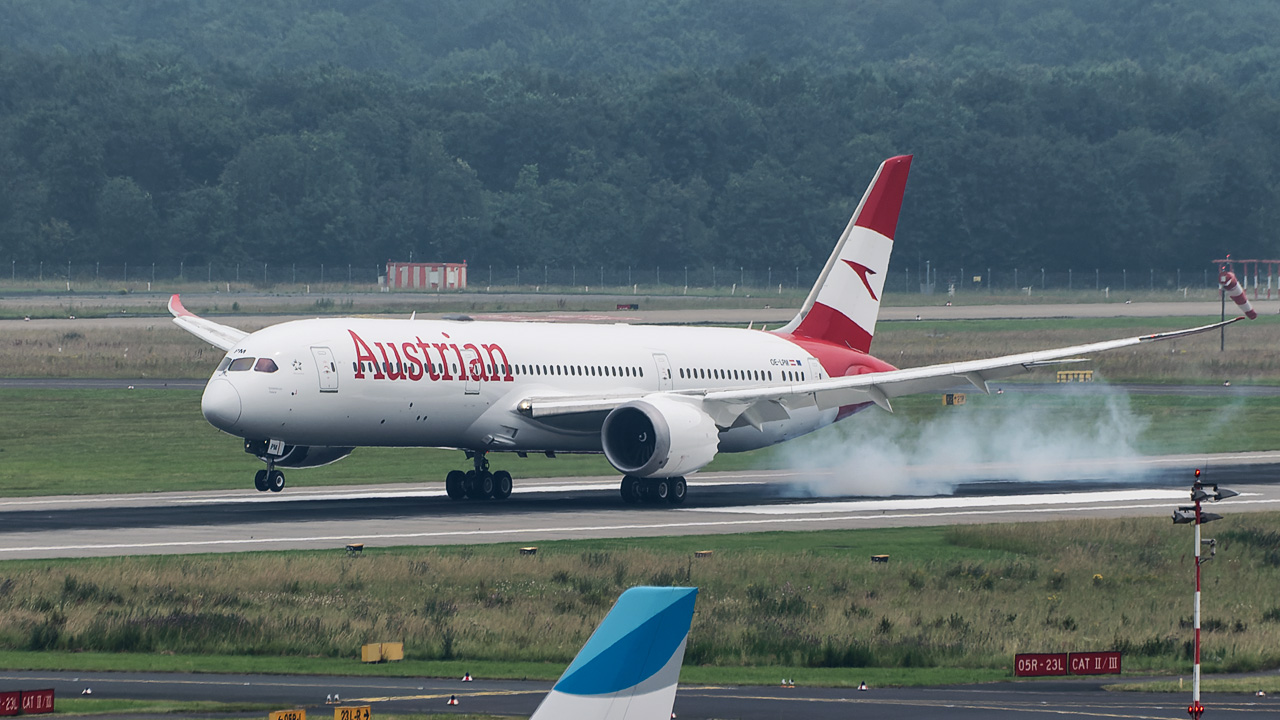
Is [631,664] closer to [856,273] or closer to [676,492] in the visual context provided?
[676,492]

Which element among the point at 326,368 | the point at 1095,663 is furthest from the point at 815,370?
the point at 1095,663

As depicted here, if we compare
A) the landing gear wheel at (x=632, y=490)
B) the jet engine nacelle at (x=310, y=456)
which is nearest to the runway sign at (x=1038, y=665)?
the landing gear wheel at (x=632, y=490)

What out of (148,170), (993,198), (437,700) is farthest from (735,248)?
(437,700)

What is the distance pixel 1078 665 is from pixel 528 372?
80.6 feet

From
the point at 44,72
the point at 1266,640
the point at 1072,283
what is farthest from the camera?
the point at 44,72

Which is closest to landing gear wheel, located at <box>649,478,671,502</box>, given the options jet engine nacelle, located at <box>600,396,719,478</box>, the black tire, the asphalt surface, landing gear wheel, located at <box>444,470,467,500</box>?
the asphalt surface

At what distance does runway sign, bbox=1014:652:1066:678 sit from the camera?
2789 cm

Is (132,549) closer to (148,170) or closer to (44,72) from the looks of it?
(148,170)

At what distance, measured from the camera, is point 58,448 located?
2506 inches

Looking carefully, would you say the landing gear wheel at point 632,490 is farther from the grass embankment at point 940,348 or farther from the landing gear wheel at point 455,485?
the grass embankment at point 940,348

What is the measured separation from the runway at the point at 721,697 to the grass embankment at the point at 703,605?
3.95 feet

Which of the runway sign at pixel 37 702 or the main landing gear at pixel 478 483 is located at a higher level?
the main landing gear at pixel 478 483

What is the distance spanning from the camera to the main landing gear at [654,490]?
51.1 meters

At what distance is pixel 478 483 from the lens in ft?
170
